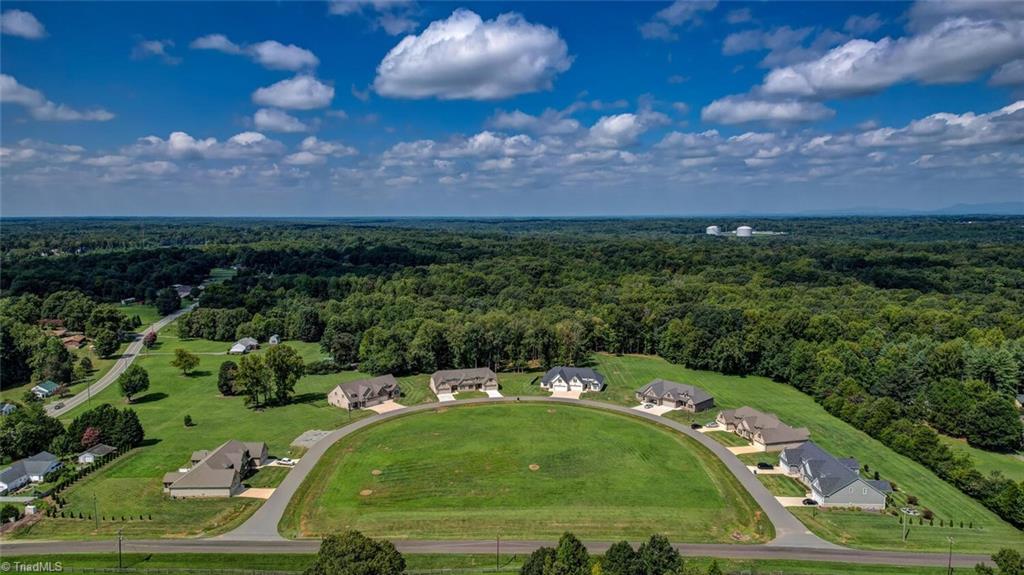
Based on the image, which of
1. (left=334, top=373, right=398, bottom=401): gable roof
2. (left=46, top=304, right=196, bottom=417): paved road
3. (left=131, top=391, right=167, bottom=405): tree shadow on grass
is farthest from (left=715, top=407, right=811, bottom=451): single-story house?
(left=46, top=304, right=196, bottom=417): paved road

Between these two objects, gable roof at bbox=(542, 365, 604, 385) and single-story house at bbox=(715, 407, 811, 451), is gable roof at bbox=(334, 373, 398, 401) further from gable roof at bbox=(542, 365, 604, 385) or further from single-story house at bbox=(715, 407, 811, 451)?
single-story house at bbox=(715, 407, 811, 451)

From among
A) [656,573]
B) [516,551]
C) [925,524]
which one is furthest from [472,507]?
[925,524]

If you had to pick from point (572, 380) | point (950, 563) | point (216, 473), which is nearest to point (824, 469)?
point (950, 563)

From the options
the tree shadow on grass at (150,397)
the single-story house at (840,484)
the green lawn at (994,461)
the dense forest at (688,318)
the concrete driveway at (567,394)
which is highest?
the dense forest at (688,318)

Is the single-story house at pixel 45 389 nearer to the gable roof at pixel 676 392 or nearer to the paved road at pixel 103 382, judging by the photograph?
the paved road at pixel 103 382

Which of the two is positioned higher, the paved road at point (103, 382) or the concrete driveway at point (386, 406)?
the paved road at point (103, 382)

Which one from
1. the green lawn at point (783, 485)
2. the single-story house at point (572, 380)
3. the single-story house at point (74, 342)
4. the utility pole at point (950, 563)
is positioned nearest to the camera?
the utility pole at point (950, 563)

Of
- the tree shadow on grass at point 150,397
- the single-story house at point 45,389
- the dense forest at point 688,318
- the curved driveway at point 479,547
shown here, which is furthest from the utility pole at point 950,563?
the single-story house at point 45,389
